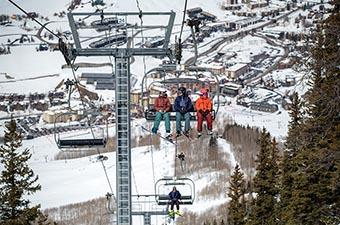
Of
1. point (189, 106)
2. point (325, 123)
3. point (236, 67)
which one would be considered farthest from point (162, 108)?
point (236, 67)

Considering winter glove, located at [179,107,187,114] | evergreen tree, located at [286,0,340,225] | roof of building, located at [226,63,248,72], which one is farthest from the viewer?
roof of building, located at [226,63,248,72]

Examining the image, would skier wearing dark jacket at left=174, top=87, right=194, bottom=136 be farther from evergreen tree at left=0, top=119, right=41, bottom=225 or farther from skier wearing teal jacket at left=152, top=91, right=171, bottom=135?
evergreen tree at left=0, top=119, right=41, bottom=225

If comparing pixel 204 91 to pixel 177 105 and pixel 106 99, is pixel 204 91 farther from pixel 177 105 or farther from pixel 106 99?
pixel 106 99

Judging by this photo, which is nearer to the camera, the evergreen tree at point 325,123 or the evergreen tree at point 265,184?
the evergreen tree at point 325,123

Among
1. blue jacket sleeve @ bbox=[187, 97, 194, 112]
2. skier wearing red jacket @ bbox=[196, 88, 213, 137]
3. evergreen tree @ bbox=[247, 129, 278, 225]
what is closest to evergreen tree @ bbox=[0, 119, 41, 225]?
blue jacket sleeve @ bbox=[187, 97, 194, 112]

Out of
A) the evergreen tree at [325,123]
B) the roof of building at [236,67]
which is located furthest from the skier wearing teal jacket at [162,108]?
the roof of building at [236,67]

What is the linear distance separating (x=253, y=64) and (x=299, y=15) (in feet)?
72.4

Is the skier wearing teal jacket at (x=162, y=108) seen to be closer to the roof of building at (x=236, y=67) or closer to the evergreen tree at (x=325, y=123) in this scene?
the evergreen tree at (x=325, y=123)

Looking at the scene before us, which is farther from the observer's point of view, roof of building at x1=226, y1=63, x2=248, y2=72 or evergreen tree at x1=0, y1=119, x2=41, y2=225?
roof of building at x1=226, y1=63, x2=248, y2=72

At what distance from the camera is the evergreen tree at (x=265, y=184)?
15672 mm

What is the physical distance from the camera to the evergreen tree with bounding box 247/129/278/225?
15672 millimetres

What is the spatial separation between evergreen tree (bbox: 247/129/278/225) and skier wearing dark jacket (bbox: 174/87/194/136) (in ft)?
16.6

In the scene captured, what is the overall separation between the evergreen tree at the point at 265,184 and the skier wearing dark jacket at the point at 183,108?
5.05 meters

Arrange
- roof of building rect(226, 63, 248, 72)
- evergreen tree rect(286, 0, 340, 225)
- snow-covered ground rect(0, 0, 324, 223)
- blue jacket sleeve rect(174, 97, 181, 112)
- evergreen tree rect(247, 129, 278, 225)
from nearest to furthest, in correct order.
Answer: evergreen tree rect(286, 0, 340, 225)
blue jacket sleeve rect(174, 97, 181, 112)
evergreen tree rect(247, 129, 278, 225)
snow-covered ground rect(0, 0, 324, 223)
roof of building rect(226, 63, 248, 72)
